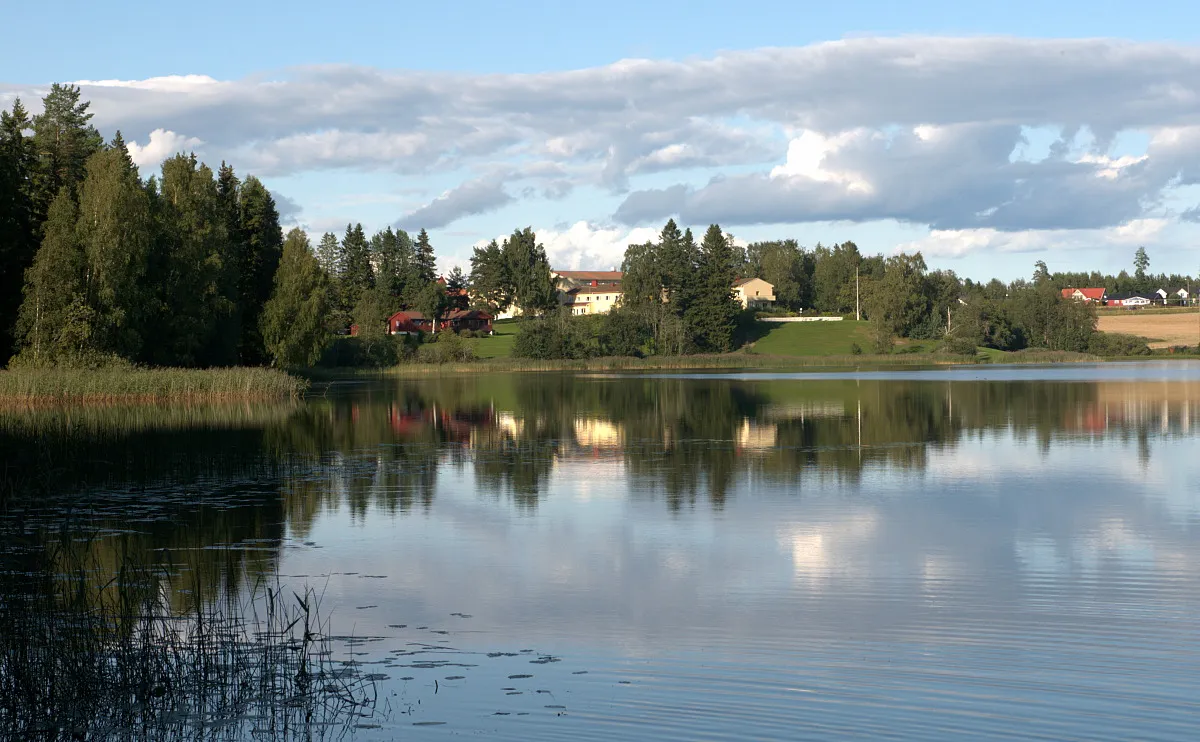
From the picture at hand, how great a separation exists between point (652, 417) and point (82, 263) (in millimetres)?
29253

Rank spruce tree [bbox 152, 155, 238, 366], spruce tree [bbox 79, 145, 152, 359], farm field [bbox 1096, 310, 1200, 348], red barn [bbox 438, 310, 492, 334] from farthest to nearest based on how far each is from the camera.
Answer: red barn [bbox 438, 310, 492, 334] → farm field [bbox 1096, 310, 1200, 348] → spruce tree [bbox 152, 155, 238, 366] → spruce tree [bbox 79, 145, 152, 359]

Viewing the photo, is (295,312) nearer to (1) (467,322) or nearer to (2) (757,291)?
(1) (467,322)

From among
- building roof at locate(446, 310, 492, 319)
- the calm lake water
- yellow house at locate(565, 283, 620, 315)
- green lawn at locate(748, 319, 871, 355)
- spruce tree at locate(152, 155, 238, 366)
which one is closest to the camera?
the calm lake water

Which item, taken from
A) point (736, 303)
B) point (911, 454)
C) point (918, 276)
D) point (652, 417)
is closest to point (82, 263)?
point (652, 417)

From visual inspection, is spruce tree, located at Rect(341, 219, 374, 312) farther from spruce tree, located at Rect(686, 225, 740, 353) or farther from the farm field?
the farm field

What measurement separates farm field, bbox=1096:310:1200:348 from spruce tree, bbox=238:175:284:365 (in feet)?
308

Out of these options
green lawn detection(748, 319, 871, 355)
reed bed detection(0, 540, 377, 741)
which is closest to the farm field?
green lawn detection(748, 319, 871, 355)

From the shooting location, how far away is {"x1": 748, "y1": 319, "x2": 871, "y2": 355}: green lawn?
127 metres

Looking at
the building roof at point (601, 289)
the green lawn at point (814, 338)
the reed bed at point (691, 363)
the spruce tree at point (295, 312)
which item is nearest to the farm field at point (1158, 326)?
the green lawn at point (814, 338)

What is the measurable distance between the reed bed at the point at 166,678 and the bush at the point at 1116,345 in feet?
407

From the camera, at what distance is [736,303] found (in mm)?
132500

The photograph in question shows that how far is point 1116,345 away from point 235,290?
302 ft

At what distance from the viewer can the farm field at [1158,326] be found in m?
130

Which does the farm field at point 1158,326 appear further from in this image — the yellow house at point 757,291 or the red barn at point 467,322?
the red barn at point 467,322
